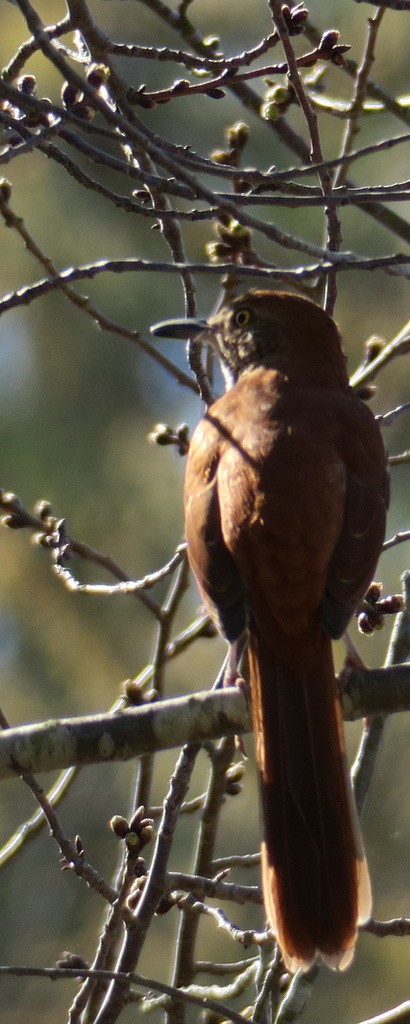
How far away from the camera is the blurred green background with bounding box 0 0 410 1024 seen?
9.77 meters

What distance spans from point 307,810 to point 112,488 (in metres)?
7.26

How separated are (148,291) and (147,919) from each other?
26.4 ft

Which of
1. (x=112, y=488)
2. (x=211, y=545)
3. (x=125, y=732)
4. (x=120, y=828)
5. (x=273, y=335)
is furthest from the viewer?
(x=112, y=488)

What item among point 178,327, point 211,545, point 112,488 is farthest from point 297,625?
point 112,488

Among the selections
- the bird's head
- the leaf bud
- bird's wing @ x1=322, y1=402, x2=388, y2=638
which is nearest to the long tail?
bird's wing @ x1=322, y1=402, x2=388, y2=638

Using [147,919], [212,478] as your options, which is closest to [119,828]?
[147,919]

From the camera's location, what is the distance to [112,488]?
36.0 feet

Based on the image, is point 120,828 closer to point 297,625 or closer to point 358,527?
point 297,625

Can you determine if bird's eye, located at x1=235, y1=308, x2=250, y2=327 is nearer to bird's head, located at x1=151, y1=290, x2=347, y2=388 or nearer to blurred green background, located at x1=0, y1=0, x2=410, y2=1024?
bird's head, located at x1=151, y1=290, x2=347, y2=388

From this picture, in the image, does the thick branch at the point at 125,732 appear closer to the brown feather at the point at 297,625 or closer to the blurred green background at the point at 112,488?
the brown feather at the point at 297,625

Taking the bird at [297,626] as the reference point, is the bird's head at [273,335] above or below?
above

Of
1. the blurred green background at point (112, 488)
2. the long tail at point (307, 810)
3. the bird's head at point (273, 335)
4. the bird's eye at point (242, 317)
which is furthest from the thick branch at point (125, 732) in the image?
the blurred green background at point (112, 488)

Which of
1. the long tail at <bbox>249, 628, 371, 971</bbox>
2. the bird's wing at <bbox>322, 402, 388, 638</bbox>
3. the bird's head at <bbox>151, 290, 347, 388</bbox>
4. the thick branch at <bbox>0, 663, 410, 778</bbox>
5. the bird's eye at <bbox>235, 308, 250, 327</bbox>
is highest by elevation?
the bird's eye at <bbox>235, 308, 250, 327</bbox>

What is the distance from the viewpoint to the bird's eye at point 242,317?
4992 mm
